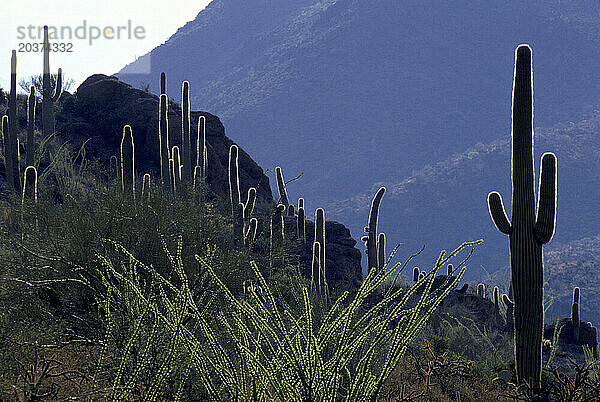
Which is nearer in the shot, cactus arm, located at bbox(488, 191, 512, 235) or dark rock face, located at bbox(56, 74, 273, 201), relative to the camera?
cactus arm, located at bbox(488, 191, 512, 235)

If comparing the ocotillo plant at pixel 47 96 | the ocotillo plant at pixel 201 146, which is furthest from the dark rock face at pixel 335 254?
the ocotillo plant at pixel 47 96

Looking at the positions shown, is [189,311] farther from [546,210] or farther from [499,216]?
[546,210]

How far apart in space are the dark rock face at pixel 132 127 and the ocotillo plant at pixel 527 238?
16.1 m

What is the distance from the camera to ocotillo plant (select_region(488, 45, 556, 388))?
6.84 meters

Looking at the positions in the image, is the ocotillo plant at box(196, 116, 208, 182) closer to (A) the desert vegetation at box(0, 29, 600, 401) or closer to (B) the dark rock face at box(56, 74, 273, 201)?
(A) the desert vegetation at box(0, 29, 600, 401)

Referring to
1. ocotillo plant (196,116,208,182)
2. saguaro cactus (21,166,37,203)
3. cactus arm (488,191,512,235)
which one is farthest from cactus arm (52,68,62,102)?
cactus arm (488,191,512,235)

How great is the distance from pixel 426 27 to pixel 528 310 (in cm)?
16008

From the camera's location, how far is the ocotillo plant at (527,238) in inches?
269

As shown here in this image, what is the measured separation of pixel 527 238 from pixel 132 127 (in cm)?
2019

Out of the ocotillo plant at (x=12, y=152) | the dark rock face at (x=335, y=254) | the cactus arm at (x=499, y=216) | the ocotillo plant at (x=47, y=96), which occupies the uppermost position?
the ocotillo plant at (x=47, y=96)

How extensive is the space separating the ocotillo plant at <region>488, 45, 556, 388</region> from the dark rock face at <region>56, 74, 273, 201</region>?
52.8ft

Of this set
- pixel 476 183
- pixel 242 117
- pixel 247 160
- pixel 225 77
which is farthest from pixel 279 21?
pixel 247 160

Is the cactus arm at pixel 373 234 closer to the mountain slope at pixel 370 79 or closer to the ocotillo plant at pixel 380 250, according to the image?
the ocotillo plant at pixel 380 250

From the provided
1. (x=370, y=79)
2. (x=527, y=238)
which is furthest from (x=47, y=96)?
(x=370, y=79)
